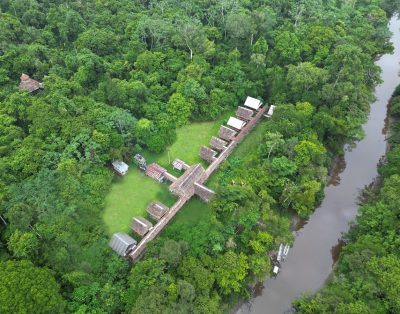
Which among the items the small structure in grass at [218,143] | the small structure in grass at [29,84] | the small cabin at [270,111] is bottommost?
the small structure in grass at [29,84]

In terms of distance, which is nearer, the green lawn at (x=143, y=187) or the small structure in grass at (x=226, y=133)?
the green lawn at (x=143, y=187)

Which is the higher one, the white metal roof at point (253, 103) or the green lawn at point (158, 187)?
the white metal roof at point (253, 103)

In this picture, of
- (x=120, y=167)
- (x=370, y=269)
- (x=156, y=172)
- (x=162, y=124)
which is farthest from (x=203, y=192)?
(x=370, y=269)

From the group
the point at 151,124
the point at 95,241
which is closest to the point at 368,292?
the point at 95,241

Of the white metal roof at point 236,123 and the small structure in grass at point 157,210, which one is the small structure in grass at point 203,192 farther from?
the white metal roof at point 236,123

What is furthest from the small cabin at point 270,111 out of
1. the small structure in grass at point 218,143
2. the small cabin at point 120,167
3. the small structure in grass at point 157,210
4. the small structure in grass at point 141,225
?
the small structure in grass at point 141,225

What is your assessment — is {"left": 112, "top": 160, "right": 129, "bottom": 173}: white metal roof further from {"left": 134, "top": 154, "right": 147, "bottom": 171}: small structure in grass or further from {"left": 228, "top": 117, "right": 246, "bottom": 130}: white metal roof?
{"left": 228, "top": 117, "right": 246, "bottom": 130}: white metal roof

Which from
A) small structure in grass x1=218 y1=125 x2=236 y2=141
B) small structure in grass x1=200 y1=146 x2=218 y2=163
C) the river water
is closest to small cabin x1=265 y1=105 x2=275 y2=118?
small structure in grass x1=218 y1=125 x2=236 y2=141
